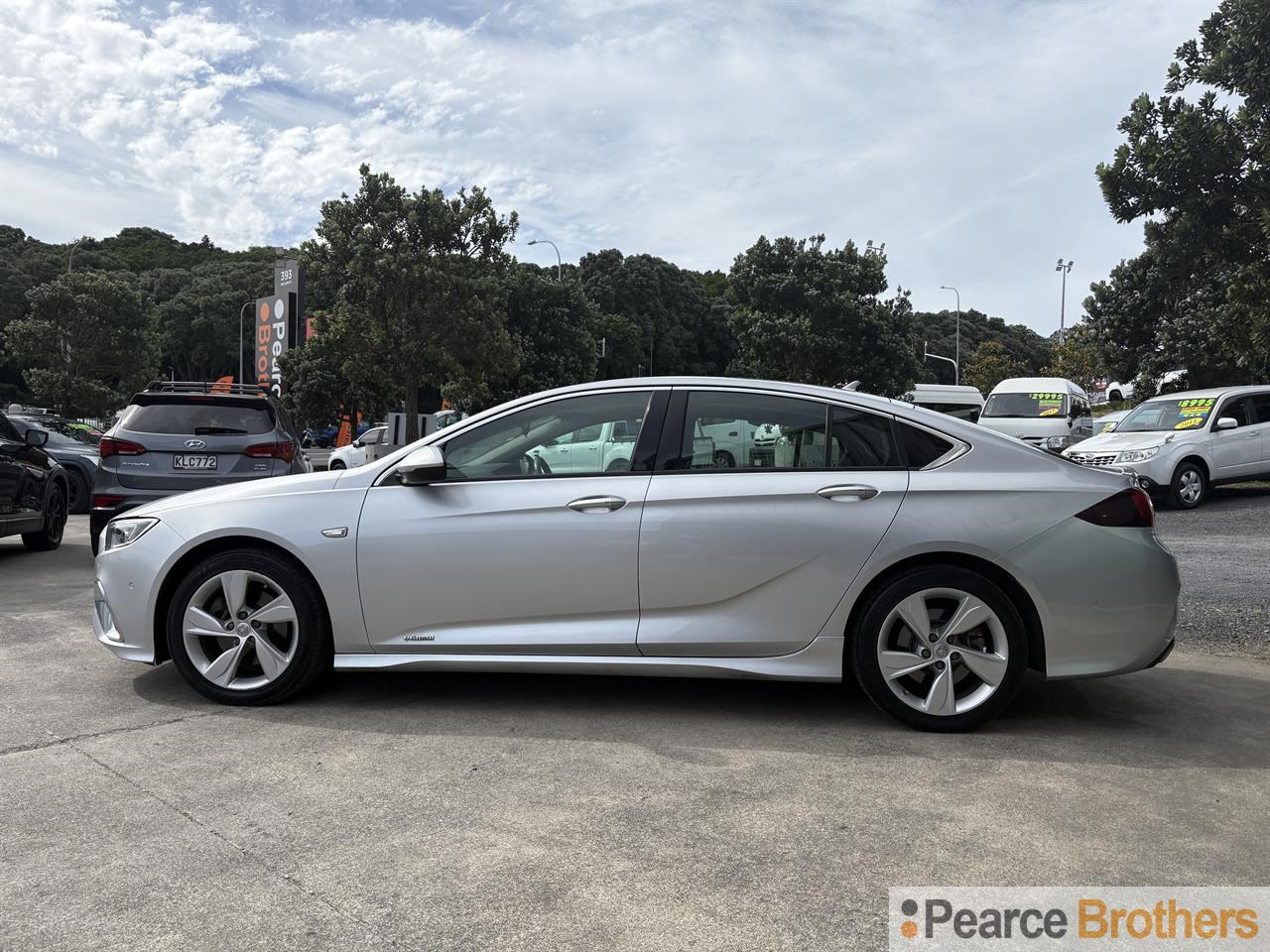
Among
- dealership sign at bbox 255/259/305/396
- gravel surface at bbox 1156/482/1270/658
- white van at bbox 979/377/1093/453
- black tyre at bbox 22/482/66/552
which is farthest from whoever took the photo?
dealership sign at bbox 255/259/305/396

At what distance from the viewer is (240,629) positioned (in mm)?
4488

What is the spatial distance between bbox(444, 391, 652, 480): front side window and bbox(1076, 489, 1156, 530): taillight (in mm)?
1939

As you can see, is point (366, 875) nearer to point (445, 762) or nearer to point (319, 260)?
point (445, 762)

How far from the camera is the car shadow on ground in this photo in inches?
159

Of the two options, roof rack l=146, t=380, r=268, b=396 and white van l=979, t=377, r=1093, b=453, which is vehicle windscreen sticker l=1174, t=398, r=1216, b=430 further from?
roof rack l=146, t=380, r=268, b=396

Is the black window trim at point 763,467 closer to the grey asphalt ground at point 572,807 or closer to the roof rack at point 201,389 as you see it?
the grey asphalt ground at point 572,807

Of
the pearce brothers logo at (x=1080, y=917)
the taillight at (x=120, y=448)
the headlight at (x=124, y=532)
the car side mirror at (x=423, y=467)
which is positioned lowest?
the pearce brothers logo at (x=1080, y=917)

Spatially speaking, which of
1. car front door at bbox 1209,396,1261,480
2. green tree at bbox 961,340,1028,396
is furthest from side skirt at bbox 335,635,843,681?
green tree at bbox 961,340,1028,396

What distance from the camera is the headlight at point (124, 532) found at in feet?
15.3

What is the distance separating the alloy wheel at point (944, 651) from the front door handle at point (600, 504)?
4.00ft


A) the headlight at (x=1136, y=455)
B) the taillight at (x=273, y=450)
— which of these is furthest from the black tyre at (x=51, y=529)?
the headlight at (x=1136, y=455)

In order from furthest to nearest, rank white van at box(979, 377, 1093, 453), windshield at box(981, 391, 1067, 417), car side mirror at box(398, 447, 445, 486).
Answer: windshield at box(981, 391, 1067, 417)
white van at box(979, 377, 1093, 453)
car side mirror at box(398, 447, 445, 486)

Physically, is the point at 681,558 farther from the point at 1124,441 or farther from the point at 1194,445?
the point at 1194,445

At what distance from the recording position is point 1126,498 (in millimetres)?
4191
